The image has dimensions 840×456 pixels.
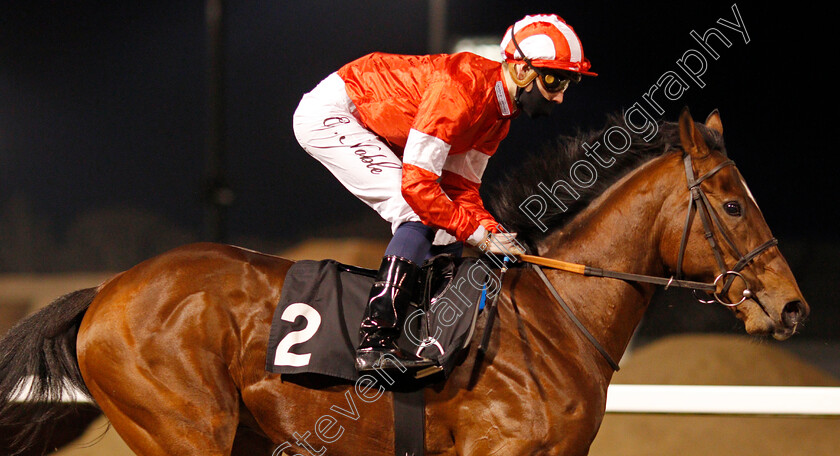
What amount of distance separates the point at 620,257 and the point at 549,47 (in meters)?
0.63

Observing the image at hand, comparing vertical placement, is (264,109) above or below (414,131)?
below

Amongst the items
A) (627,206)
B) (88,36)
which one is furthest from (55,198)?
(627,206)

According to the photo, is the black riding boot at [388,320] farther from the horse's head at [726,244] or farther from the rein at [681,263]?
the horse's head at [726,244]

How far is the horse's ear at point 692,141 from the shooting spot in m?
1.85

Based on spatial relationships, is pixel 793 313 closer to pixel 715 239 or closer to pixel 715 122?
pixel 715 239

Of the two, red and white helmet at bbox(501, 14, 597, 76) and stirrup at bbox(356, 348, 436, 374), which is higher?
red and white helmet at bbox(501, 14, 597, 76)

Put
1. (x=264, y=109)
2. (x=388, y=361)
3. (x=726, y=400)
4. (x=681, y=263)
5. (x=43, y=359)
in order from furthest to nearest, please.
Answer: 1. (x=264, y=109)
2. (x=726, y=400)
3. (x=43, y=359)
4. (x=681, y=263)
5. (x=388, y=361)

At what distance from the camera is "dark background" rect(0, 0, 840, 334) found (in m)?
3.26

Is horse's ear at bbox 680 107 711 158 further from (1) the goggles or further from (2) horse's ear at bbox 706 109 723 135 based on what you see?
(1) the goggles

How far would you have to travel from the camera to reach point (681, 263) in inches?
72.5

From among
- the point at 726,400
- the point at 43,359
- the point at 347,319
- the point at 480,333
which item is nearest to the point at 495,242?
the point at 480,333

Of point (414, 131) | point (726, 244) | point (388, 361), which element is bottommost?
point (388, 361)

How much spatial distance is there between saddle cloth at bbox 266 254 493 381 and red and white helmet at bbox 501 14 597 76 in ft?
1.97

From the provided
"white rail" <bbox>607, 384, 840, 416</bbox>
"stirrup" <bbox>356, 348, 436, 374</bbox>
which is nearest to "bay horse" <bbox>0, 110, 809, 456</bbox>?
"stirrup" <bbox>356, 348, 436, 374</bbox>
